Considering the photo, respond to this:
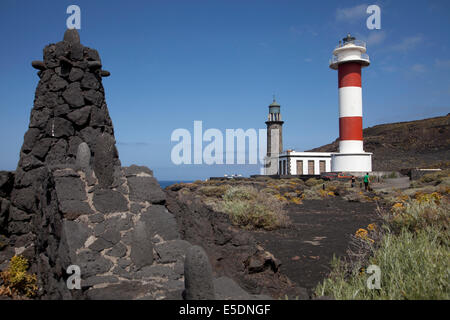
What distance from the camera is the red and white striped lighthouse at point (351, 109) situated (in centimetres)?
2722

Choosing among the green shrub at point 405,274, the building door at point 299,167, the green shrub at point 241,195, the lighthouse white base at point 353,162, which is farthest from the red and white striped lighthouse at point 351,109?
the green shrub at point 405,274

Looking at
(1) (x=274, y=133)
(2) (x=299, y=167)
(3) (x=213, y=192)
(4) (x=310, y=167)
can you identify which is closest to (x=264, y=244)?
(3) (x=213, y=192)

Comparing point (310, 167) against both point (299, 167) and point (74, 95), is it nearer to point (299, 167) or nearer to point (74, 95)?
point (299, 167)

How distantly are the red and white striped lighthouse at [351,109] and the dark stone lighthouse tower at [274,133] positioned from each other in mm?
14497

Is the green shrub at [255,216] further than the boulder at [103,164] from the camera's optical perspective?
Yes

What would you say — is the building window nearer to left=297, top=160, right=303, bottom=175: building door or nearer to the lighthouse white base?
left=297, top=160, right=303, bottom=175: building door

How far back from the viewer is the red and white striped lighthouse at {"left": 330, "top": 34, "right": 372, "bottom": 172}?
27.2 m

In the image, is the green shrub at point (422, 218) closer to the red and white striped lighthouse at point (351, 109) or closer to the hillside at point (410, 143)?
the red and white striped lighthouse at point (351, 109)

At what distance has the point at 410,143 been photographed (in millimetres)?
58031

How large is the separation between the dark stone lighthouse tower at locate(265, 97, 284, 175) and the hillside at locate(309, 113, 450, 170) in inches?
570

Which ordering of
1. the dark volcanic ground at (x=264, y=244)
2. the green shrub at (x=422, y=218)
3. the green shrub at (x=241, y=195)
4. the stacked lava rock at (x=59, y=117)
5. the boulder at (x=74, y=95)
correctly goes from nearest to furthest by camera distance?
the dark volcanic ground at (x=264, y=244) < the green shrub at (x=422, y=218) < the stacked lava rock at (x=59, y=117) < the boulder at (x=74, y=95) < the green shrub at (x=241, y=195)

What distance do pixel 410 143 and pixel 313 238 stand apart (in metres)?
56.5

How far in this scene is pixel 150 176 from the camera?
6055mm
